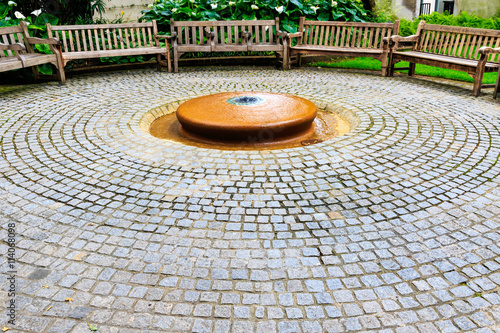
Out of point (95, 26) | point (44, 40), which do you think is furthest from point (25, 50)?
point (95, 26)

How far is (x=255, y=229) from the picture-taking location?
312 cm

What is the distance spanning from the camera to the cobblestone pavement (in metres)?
2.33

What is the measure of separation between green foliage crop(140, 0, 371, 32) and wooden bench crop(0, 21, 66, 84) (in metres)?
3.16

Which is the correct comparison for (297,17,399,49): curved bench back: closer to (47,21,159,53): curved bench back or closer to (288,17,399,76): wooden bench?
(288,17,399,76): wooden bench

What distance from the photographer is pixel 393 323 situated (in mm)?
2232

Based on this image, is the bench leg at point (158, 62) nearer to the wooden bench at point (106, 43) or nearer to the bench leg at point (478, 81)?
the wooden bench at point (106, 43)

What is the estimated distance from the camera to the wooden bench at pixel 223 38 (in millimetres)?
9023

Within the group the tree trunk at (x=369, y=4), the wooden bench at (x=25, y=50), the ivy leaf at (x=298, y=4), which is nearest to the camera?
the wooden bench at (x=25, y=50)

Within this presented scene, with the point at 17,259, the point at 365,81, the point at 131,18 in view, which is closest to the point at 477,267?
the point at 17,259

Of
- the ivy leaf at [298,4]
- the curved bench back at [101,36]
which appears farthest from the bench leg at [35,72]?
the ivy leaf at [298,4]

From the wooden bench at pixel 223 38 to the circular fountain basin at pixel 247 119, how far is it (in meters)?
3.71

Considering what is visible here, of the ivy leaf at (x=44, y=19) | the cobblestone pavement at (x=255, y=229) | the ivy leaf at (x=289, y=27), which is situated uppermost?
the ivy leaf at (x=44, y=19)

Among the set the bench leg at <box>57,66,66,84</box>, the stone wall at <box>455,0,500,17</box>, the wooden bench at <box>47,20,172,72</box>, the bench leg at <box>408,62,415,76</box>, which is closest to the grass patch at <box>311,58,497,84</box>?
the bench leg at <box>408,62,415,76</box>

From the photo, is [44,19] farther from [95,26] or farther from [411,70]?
[411,70]
